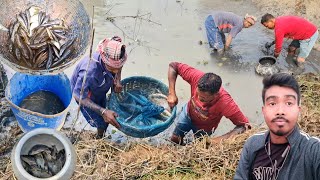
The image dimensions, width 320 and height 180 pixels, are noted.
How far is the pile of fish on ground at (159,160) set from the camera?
437 cm

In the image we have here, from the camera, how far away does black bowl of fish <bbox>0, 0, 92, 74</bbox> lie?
13.6 feet

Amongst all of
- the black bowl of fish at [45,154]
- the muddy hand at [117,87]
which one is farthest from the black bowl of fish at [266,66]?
the black bowl of fish at [45,154]

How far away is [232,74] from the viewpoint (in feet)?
23.7

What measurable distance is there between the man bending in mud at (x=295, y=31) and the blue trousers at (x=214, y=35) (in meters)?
0.77

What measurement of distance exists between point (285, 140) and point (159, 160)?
1866 mm

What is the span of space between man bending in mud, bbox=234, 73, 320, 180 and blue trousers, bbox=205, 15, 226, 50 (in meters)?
4.59

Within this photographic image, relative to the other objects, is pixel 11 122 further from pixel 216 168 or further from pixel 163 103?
pixel 216 168

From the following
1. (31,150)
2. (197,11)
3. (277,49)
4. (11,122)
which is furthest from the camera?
(197,11)

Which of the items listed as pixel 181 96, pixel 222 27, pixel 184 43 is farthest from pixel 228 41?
pixel 181 96

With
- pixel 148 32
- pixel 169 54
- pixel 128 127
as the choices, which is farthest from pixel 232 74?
pixel 128 127

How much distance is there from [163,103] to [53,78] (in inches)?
58.0

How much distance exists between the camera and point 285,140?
9.55ft

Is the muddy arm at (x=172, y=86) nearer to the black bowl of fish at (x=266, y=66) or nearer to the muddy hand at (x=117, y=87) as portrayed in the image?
the muddy hand at (x=117, y=87)

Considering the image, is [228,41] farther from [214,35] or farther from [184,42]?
[184,42]
